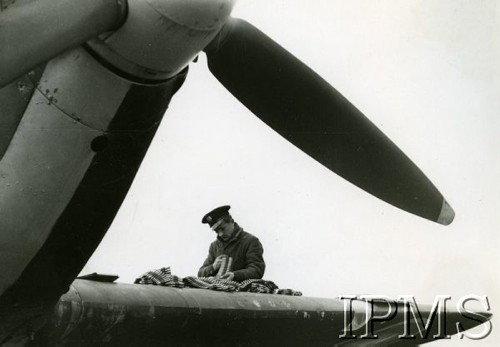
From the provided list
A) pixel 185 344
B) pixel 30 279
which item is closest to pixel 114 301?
pixel 185 344

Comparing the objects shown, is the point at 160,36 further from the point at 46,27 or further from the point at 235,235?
the point at 235,235

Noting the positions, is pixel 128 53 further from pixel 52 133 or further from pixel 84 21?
pixel 52 133

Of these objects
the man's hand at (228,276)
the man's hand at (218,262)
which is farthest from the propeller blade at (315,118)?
the man's hand at (218,262)

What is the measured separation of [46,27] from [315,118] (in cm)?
248

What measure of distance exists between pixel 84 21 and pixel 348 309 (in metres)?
5.71

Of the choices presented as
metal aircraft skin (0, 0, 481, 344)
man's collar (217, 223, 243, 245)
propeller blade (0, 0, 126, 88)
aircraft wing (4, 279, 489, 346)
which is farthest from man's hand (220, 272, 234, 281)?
propeller blade (0, 0, 126, 88)

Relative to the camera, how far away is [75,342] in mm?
6195

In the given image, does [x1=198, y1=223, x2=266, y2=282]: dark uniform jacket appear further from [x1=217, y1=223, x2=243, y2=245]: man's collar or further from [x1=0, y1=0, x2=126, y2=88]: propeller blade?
[x1=0, y1=0, x2=126, y2=88]: propeller blade

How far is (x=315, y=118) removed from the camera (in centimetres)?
603

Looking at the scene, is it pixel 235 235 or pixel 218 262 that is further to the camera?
pixel 235 235

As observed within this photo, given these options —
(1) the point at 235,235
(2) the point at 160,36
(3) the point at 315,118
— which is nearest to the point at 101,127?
(2) the point at 160,36

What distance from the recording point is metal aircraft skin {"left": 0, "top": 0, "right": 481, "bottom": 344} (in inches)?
166

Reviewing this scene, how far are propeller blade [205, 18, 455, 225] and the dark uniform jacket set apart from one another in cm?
259

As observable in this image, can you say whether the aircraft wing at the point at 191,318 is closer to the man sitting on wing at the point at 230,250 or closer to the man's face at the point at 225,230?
the man sitting on wing at the point at 230,250
